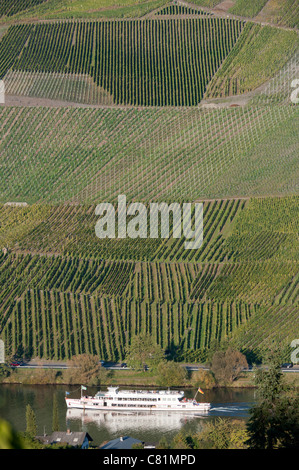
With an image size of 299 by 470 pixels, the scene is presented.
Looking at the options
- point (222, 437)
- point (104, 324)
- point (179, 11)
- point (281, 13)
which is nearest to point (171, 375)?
point (104, 324)

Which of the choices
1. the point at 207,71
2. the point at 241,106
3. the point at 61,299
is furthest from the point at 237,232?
the point at 207,71

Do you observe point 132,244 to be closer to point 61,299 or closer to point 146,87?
point 61,299

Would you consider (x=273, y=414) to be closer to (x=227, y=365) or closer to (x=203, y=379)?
(x=203, y=379)

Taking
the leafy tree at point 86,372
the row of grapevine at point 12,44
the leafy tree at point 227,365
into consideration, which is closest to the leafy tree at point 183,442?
the leafy tree at point 227,365

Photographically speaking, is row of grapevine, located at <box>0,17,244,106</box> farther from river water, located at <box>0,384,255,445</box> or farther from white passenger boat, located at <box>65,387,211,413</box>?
white passenger boat, located at <box>65,387,211,413</box>

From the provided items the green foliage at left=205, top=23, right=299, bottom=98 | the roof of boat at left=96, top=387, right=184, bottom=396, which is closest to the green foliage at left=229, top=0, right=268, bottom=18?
the green foliage at left=205, top=23, right=299, bottom=98
